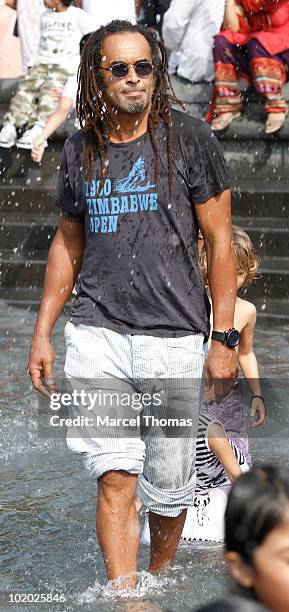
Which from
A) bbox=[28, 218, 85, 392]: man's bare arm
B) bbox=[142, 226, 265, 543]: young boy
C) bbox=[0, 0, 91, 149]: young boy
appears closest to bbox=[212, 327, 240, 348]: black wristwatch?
bbox=[142, 226, 265, 543]: young boy

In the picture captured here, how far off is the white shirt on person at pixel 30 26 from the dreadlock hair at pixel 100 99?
24.0ft

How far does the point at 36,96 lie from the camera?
36.0 ft

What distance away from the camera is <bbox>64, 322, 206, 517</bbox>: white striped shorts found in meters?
4.31

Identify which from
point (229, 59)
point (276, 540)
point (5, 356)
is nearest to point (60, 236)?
point (276, 540)

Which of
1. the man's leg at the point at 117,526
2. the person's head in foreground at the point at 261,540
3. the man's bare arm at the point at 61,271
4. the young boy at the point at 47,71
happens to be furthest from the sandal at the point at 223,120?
the person's head in foreground at the point at 261,540

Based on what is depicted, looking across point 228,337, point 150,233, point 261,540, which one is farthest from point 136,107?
point 261,540

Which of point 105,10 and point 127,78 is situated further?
point 105,10

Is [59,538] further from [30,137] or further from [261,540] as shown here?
[30,137]

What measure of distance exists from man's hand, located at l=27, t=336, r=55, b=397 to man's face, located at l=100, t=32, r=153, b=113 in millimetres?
886

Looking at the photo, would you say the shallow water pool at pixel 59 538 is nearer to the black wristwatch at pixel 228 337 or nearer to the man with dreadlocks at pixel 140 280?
the man with dreadlocks at pixel 140 280

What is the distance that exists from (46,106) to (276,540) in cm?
896

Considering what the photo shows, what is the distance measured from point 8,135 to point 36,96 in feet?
1.44

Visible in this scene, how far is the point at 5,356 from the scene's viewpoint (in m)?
8.33

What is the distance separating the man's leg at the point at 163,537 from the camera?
4.51 meters
